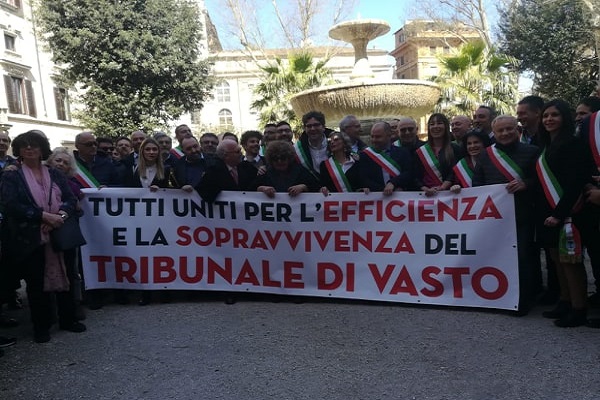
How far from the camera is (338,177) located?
4758 millimetres

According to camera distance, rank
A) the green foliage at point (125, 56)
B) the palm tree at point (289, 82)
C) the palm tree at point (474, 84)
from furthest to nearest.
Result: the green foliage at point (125, 56)
the palm tree at point (289, 82)
the palm tree at point (474, 84)

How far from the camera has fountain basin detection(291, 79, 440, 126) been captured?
404 inches

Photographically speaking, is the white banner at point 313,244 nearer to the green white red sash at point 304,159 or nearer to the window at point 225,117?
the green white red sash at point 304,159

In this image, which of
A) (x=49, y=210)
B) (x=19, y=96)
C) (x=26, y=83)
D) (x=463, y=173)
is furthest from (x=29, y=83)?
(x=463, y=173)

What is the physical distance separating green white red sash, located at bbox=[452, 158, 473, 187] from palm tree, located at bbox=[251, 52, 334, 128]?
1483cm

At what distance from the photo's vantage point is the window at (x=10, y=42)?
86.2ft

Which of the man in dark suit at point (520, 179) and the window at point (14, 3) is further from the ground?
the window at point (14, 3)

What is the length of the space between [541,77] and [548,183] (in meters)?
19.8

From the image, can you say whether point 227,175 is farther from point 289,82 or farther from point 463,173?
point 289,82

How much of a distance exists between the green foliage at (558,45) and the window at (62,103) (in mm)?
25633

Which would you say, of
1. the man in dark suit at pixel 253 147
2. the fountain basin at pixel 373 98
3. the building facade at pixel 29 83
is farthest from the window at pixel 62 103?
the man in dark suit at pixel 253 147

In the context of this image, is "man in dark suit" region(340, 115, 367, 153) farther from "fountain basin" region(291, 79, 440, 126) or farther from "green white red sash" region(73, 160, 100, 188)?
"fountain basin" region(291, 79, 440, 126)

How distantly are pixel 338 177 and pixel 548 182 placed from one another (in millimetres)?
1850

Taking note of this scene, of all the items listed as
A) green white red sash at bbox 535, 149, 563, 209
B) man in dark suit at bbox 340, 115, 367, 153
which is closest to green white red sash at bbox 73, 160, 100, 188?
man in dark suit at bbox 340, 115, 367, 153
